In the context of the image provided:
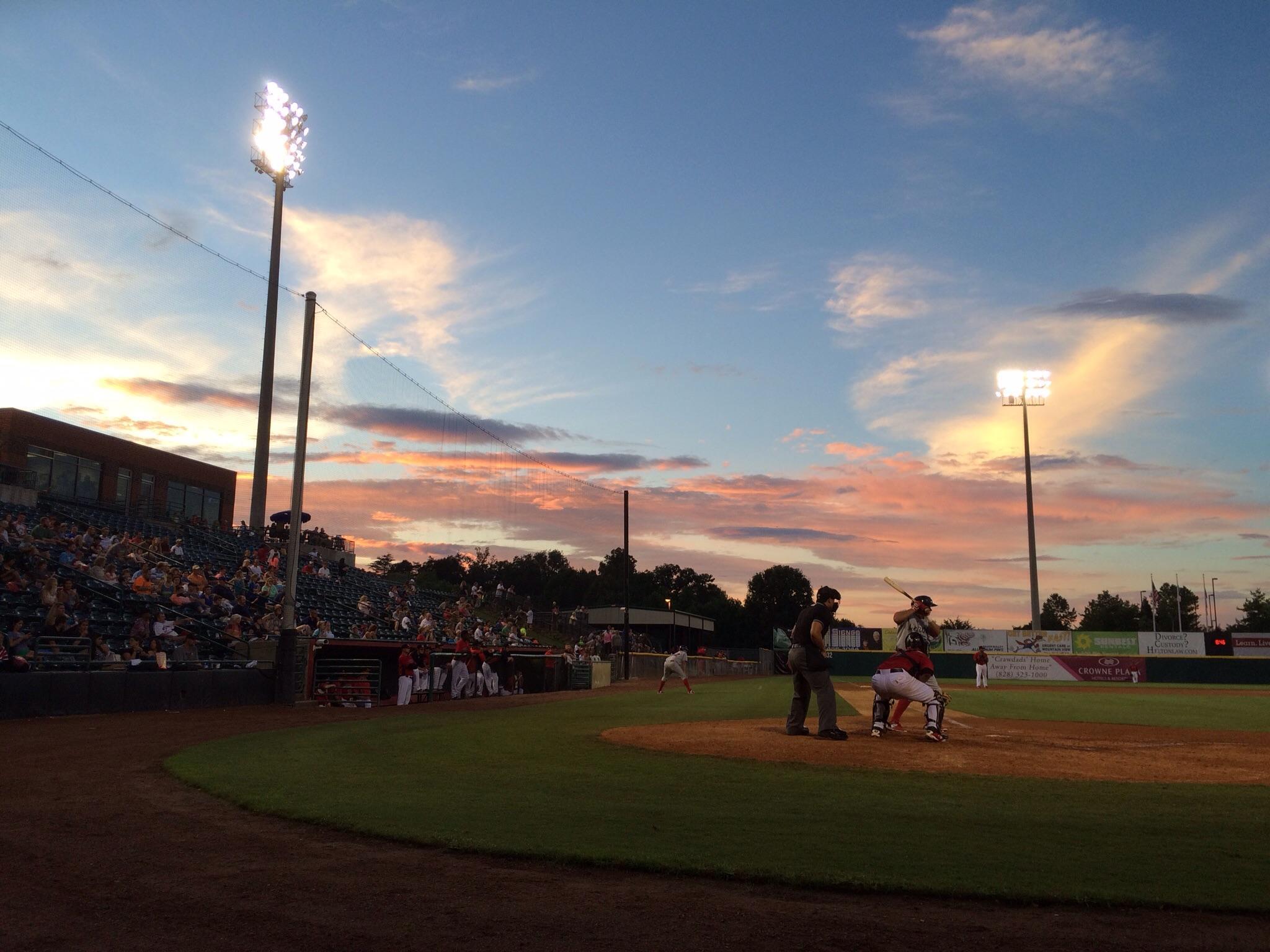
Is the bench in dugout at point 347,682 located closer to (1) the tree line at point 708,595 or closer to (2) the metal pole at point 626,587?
(2) the metal pole at point 626,587

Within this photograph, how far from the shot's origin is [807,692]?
1294 cm

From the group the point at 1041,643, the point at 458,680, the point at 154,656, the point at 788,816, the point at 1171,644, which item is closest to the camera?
the point at 788,816

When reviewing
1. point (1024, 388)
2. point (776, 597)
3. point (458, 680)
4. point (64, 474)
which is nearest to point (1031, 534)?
point (1024, 388)

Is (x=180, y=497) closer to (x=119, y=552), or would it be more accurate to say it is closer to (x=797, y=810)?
(x=119, y=552)

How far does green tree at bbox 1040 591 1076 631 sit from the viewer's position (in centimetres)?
15662

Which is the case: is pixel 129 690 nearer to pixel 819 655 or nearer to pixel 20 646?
pixel 20 646

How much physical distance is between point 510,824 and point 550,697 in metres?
21.9

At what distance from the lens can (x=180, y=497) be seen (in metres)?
51.1

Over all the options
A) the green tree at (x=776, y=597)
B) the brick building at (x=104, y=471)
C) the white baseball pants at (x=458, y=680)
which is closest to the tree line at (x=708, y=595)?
the green tree at (x=776, y=597)

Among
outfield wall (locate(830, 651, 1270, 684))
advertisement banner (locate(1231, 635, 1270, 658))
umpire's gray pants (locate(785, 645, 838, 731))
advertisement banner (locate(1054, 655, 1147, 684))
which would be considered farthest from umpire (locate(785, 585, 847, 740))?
advertisement banner (locate(1231, 635, 1270, 658))

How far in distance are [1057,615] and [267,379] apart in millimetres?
154255

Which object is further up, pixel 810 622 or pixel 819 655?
pixel 810 622

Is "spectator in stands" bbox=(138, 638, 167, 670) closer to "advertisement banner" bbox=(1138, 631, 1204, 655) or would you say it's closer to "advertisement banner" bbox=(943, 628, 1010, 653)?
"advertisement banner" bbox=(943, 628, 1010, 653)

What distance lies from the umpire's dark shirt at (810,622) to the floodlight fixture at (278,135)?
37.3 m
